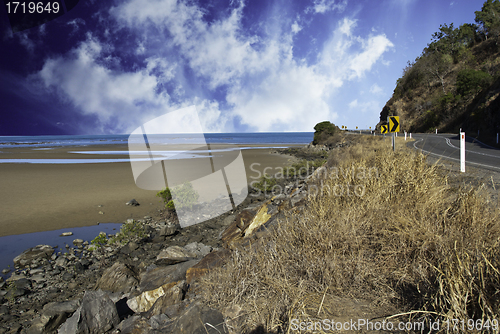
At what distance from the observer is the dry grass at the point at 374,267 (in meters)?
2.38

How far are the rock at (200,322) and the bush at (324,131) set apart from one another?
3492 centimetres

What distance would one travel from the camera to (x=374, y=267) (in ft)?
10.2

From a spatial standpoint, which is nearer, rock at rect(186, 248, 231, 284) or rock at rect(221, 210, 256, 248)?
rock at rect(186, 248, 231, 284)

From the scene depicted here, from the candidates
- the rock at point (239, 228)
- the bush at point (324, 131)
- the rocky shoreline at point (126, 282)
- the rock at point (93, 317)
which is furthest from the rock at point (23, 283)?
the bush at point (324, 131)

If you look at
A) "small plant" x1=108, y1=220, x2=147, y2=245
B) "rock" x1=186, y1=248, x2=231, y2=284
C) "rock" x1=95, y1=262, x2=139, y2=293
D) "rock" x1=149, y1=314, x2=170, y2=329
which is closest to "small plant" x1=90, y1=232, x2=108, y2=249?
"small plant" x1=108, y1=220, x2=147, y2=245

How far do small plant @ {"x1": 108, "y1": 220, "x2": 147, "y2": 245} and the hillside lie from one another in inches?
1323

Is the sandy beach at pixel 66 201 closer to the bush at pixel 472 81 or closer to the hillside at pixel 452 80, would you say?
the hillside at pixel 452 80

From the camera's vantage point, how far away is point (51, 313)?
425 cm

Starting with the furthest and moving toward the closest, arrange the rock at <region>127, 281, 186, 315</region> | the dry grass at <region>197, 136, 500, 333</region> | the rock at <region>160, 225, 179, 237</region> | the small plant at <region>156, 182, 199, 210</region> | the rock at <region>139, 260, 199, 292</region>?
1. the small plant at <region>156, 182, 199, 210</region>
2. the rock at <region>160, 225, 179, 237</region>
3. the rock at <region>139, 260, 199, 292</region>
4. the rock at <region>127, 281, 186, 315</region>
5. the dry grass at <region>197, 136, 500, 333</region>

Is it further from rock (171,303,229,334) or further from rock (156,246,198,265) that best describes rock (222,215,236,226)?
rock (171,303,229,334)

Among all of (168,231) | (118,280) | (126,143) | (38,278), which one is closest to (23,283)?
(38,278)

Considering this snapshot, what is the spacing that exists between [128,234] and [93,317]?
4.17 m

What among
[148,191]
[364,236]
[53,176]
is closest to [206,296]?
[364,236]

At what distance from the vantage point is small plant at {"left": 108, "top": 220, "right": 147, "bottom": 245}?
7520mm
